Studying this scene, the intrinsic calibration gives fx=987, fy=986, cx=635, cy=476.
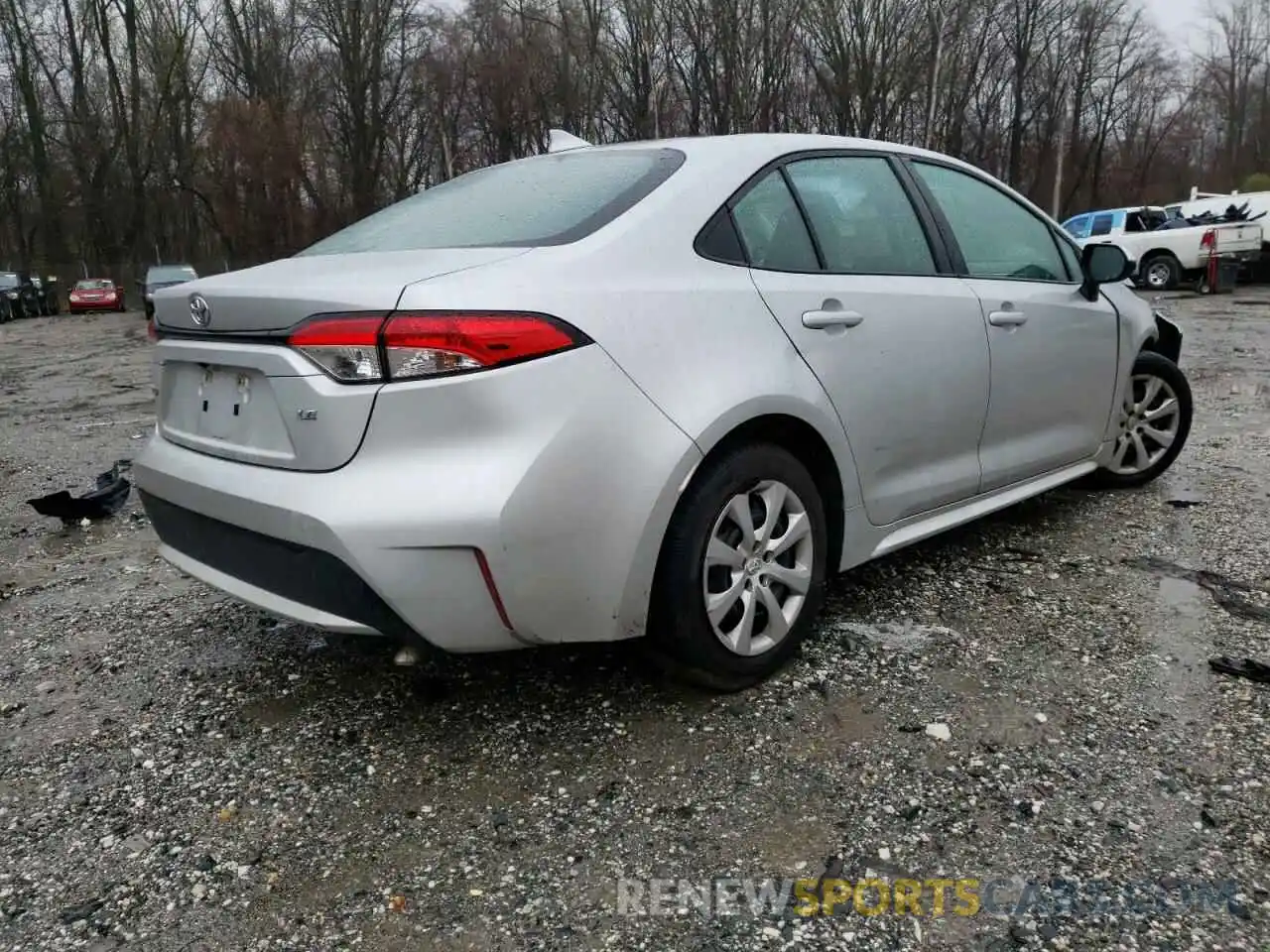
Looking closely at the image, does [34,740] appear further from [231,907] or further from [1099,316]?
[1099,316]

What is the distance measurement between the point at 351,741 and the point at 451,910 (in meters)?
0.77

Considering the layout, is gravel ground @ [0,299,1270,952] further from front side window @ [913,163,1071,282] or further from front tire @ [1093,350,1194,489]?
front side window @ [913,163,1071,282]

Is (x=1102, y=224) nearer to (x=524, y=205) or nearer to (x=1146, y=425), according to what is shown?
(x=1146, y=425)

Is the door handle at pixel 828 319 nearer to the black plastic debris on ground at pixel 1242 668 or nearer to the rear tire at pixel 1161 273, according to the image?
the black plastic debris on ground at pixel 1242 668

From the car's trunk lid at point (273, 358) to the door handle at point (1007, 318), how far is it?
185 centimetres

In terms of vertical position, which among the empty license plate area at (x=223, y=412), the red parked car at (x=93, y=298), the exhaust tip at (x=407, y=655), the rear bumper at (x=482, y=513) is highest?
the red parked car at (x=93, y=298)

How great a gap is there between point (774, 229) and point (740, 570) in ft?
3.25

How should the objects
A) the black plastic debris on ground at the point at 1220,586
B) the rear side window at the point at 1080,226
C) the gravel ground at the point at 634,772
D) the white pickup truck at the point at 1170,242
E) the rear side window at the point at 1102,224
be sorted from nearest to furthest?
the gravel ground at the point at 634,772 < the black plastic debris on ground at the point at 1220,586 < the white pickup truck at the point at 1170,242 < the rear side window at the point at 1102,224 < the rear side window at the point at 1080,226

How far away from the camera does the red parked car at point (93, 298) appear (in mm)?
31609

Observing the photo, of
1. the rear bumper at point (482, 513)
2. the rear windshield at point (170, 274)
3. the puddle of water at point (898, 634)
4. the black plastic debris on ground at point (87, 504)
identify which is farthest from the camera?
the rear windshield at point (170, 274)

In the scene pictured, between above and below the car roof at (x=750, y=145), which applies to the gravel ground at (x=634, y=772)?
below

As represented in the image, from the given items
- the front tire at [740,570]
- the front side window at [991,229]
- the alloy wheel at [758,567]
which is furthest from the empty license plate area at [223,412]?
the front side window at [991,229]

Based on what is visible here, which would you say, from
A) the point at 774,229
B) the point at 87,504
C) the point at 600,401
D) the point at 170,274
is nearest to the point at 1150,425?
the point at 774,229

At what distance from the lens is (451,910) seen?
78.7 inches
